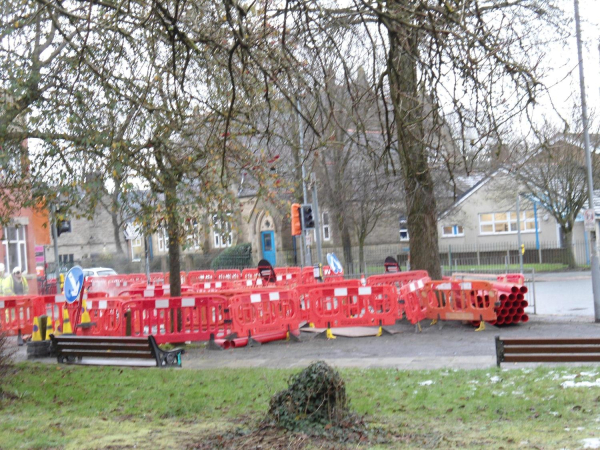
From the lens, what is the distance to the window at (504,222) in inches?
1991

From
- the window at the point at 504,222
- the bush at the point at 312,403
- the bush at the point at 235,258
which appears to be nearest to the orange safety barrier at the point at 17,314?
the bush at the point at 312,403

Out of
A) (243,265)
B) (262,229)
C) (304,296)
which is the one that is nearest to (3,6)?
(304,296)

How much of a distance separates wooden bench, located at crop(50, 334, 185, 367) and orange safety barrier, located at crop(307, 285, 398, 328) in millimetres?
4849

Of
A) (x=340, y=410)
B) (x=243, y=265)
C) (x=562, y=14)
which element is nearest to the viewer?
(x=340, y=410)

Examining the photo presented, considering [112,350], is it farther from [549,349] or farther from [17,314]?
[17,314]

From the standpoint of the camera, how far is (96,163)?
1214cm

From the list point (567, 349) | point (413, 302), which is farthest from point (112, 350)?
point (413, 302)

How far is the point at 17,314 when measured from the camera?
18172 mm

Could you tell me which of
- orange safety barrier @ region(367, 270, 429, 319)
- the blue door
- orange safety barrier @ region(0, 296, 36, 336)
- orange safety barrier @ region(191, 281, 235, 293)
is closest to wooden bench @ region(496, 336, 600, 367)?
orange safety barrier @ region(367, 270, 429, 319)

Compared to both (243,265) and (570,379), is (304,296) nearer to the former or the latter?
(570,379)

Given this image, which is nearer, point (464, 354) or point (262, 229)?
point (464, 354)

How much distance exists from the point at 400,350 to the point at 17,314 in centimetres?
966

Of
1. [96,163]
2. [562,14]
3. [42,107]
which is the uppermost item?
[562,14]

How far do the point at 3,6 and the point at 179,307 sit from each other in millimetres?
6555
